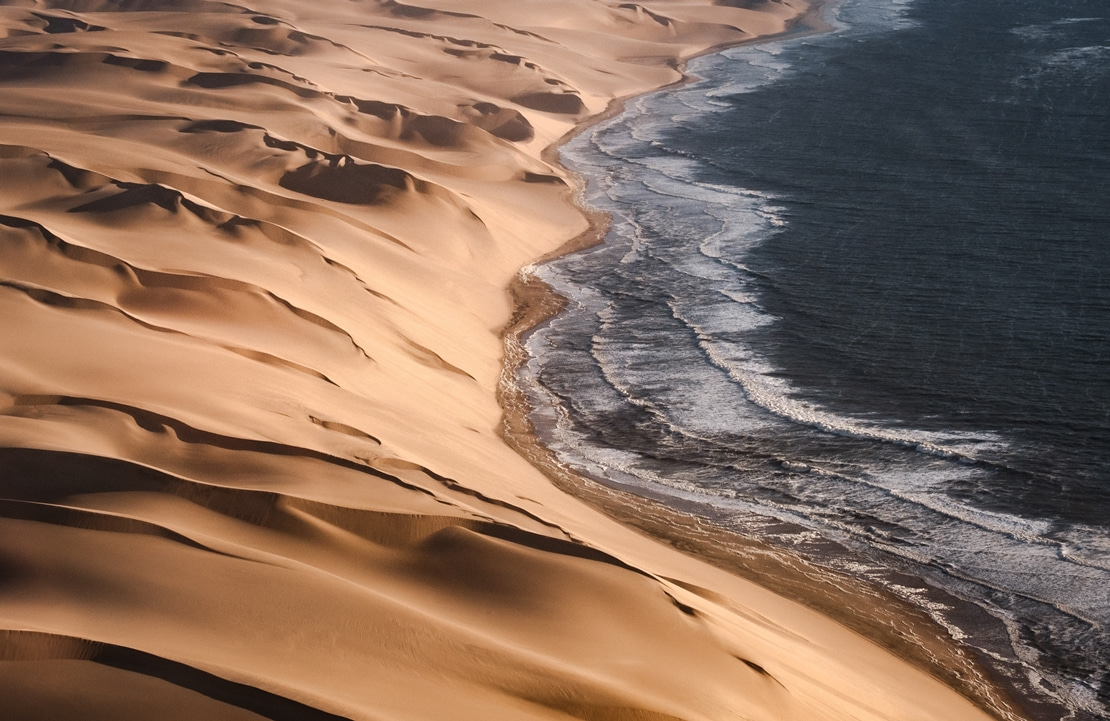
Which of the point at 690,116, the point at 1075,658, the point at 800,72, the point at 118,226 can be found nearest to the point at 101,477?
the point at 1075,658

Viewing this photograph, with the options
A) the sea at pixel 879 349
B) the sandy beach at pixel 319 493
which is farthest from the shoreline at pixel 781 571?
the sea at pixel 879 349

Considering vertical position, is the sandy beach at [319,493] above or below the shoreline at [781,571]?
above

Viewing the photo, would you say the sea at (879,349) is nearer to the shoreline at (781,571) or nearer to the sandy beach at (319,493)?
the shoreline at (781,571)

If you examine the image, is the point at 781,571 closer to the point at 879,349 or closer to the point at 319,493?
the point at 319,493

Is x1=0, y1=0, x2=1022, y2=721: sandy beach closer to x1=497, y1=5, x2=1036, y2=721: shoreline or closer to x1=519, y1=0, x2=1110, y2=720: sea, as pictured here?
x1=497, y1=5, x2=1036, y2=721: shoreline

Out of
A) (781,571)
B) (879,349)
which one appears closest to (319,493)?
(781,571)
